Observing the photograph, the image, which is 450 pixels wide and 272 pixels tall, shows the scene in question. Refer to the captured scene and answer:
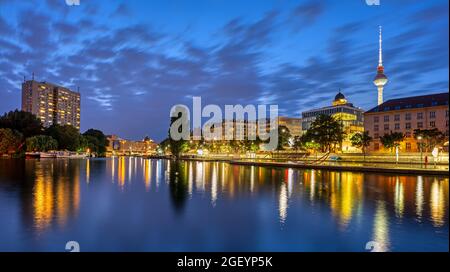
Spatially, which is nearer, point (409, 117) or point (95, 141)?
point (409, 117)

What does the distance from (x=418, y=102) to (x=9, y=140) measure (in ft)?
392

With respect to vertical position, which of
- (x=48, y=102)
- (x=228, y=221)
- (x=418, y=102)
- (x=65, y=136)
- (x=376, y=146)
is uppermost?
(x=48, y=102)

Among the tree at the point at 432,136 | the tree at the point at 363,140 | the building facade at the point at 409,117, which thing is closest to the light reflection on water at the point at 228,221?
the tree at the point at 432,136

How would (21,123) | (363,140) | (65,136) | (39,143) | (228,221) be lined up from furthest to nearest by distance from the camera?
(65,136), (21,123), (39,143), (363,140), (228,221)

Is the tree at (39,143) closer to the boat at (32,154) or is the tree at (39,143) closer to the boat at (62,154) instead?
the boat at (32,154)

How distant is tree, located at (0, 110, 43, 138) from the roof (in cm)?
11328

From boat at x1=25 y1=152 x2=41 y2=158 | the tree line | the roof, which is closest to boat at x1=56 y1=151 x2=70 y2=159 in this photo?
the tree line

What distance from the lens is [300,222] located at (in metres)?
13.1

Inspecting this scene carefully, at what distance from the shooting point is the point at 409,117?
86938 millimetres

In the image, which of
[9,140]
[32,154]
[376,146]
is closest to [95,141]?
[32,154]

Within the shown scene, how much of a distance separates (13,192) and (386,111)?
3823 inches

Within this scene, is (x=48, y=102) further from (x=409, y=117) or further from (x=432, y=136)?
(x=432, y=136)

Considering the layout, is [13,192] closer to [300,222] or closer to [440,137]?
[300,222]
